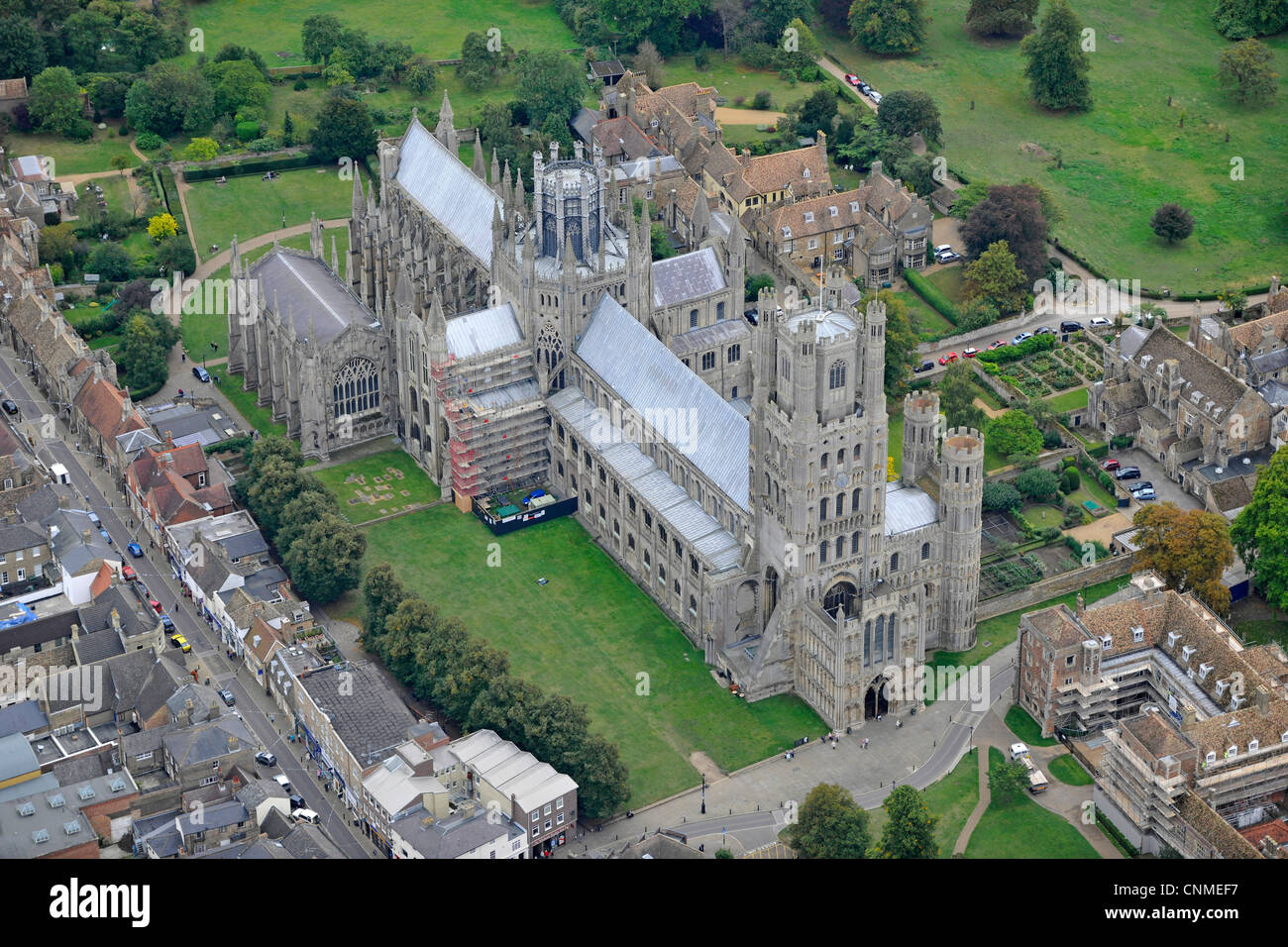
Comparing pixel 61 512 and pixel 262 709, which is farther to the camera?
pixel 61 512

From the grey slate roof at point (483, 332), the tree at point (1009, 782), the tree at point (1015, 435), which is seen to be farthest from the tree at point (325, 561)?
the tree at point (1015, 435)

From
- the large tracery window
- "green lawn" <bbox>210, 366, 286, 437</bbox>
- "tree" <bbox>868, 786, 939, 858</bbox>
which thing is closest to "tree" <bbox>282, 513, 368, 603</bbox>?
the large tracery window

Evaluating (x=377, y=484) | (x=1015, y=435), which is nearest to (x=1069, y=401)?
(x=1015, y=435)

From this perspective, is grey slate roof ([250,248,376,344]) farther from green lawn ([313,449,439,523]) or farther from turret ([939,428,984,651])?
turret ([939,428,984,651])

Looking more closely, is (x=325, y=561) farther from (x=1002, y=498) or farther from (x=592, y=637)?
(x=1002, y=498)
